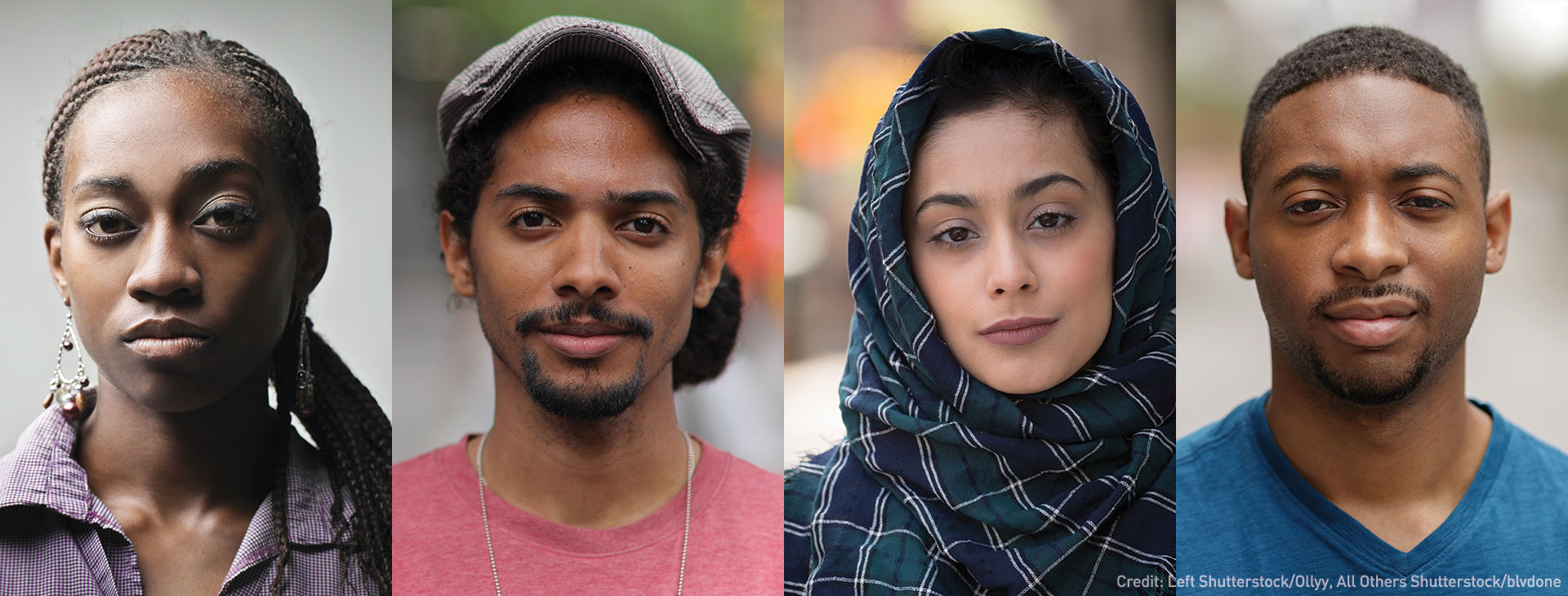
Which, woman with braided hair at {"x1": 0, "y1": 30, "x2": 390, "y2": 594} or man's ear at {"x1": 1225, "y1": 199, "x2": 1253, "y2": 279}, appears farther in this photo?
man's ear at {"x1": 1225, "y1": 199, "x2": 1253, "y2": 279}

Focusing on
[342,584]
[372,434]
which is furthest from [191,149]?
[342,584]

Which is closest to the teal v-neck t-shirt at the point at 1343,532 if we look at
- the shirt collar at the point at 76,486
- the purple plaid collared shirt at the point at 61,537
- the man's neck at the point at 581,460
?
the man's neck at the point at 581,460

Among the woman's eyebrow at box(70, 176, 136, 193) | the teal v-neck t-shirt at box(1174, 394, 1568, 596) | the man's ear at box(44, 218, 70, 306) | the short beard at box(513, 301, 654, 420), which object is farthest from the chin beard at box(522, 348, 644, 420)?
the teal v-neck t-shirt at box(1174, 394, 1568, 596)

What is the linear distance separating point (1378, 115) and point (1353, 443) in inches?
30.8

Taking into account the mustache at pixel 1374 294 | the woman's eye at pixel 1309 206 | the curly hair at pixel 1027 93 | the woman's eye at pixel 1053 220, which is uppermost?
the curly hair at pixel 1027 93

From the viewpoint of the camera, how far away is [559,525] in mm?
2691

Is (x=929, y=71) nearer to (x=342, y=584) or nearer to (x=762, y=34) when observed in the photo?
(x=762, y=34)

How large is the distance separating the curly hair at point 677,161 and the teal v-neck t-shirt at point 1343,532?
1194mm

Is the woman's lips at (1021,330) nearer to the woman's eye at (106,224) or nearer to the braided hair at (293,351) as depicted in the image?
the braided hair at (293,351)

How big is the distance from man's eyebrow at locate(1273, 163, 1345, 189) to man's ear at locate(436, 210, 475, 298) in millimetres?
1977

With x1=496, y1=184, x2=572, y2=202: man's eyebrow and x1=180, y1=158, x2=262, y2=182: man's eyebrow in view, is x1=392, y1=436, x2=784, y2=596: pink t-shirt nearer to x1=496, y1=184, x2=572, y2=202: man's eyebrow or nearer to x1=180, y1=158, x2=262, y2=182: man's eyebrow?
x1=496, y1=184, x2=572, y2=202: man's eyebrow

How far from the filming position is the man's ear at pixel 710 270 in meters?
2.74

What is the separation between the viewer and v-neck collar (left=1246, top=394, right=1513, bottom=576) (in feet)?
8.66

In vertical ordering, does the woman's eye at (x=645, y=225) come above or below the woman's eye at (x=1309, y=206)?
below
